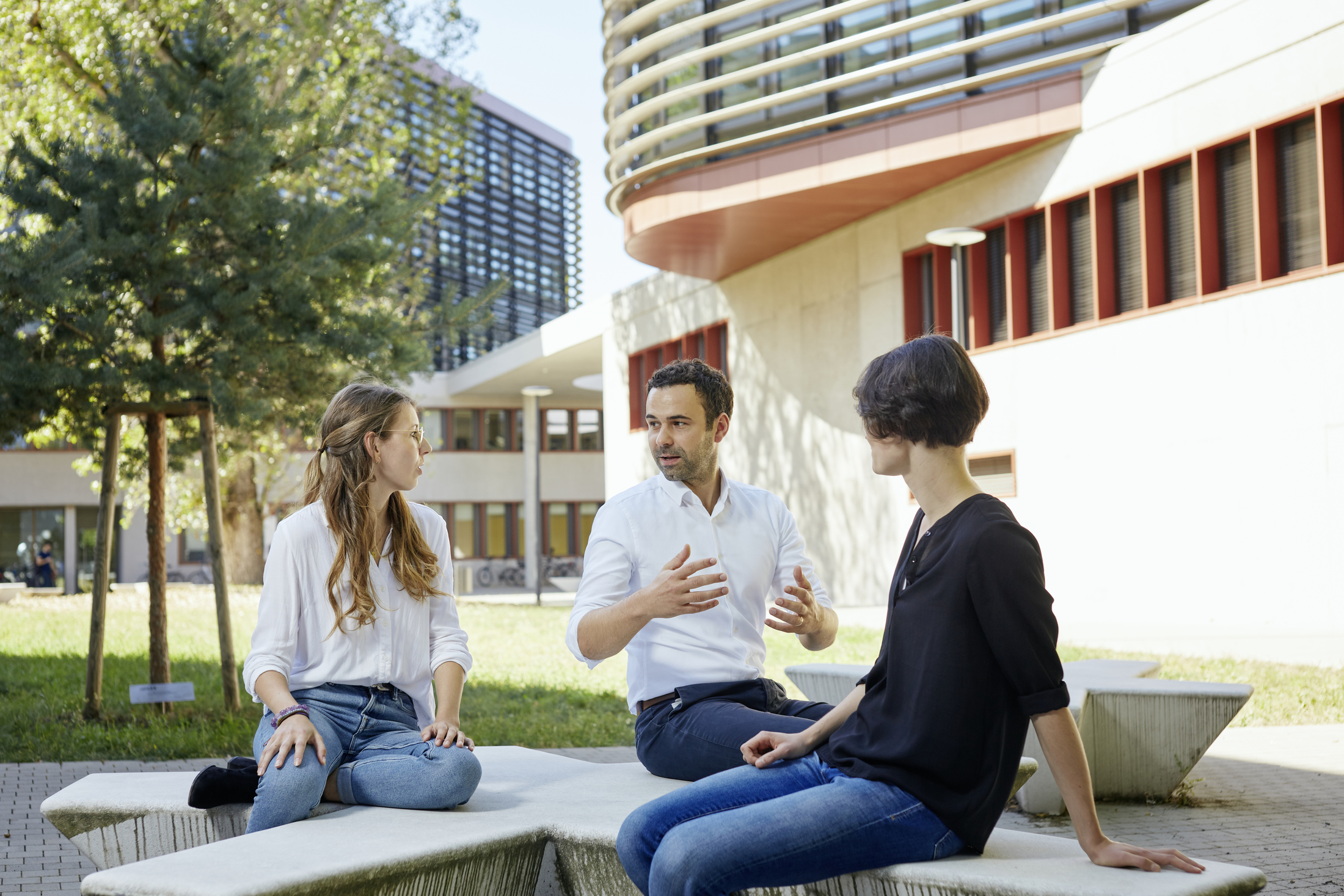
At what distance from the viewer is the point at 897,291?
1978 centimetres

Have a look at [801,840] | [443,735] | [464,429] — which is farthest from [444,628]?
[464,429]

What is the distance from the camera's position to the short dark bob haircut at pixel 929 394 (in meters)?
2.65

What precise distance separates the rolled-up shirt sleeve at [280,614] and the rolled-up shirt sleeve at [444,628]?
16.9 inches

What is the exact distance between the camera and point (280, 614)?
→ 11.5 feet

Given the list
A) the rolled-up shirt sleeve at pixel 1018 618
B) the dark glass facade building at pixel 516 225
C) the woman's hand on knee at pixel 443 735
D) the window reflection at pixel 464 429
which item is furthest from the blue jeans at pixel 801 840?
the dark glass facade building at pixel 516 225

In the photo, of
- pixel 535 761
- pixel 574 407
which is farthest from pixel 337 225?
pixel 574 407

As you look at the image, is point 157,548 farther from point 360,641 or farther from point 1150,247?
point 1150,247

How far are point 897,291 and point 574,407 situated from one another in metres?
24.9

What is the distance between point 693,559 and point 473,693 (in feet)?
23.9

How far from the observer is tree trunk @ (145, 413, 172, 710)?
8727mm

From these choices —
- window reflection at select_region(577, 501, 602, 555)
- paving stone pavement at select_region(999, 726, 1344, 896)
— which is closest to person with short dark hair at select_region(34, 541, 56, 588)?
window reflection at select_region(577, 501, 602, 555)

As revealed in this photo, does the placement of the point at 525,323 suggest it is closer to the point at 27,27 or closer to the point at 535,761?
the point at 27,27

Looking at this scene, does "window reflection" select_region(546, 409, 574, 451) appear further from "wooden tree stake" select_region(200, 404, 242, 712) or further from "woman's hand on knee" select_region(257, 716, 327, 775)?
"woman's hand on knee" select_region(257, 716, 327, 775)

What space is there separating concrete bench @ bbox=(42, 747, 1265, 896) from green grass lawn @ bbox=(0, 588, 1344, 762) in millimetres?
4018
